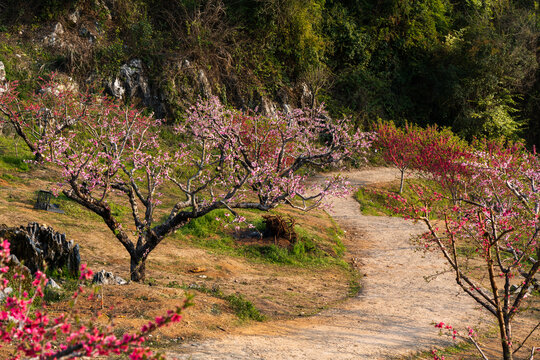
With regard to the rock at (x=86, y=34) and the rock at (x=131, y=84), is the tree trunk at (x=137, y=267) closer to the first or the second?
the rock at (x=131, y=84)

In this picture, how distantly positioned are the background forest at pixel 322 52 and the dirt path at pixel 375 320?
16.0 meters

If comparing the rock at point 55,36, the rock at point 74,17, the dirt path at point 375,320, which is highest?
the rock at point 74,17

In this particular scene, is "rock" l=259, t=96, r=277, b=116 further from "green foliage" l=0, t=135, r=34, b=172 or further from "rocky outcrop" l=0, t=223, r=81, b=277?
"rocky outcrop" l=0, t=223, r=81, b=277

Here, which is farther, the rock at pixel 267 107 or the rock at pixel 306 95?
the rock at pixel 306 95

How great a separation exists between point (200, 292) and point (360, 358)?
3841 millimetres

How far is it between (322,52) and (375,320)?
27.8m

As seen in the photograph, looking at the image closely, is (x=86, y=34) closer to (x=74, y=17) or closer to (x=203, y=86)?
(x=74, y=17)

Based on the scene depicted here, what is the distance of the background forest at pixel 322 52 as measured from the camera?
1044 inches

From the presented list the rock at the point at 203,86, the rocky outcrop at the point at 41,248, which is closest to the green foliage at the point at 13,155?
the rocky outcrop at the point at 41,248

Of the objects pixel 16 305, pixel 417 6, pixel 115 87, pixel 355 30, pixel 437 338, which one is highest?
pixel 417 6

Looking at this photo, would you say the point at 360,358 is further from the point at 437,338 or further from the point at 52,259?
the point at 52,259

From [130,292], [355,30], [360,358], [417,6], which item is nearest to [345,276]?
[360,358]

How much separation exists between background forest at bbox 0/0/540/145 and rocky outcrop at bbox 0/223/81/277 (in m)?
16.0

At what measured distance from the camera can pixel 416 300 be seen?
40.2 ft
